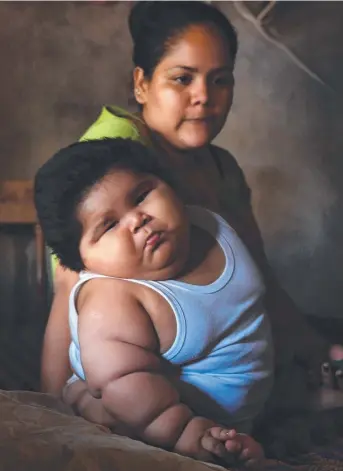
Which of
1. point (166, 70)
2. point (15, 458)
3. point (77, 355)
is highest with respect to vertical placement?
point (166, 70)

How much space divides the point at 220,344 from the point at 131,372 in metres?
0.13

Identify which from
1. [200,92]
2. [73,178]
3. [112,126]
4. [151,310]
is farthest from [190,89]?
[151,310]

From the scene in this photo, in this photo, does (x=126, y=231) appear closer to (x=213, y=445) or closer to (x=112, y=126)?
(x=112, y=126)

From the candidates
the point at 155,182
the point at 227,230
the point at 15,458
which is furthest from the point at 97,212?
the point at 15,458

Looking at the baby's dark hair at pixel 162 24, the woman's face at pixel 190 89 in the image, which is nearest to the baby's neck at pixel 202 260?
the woman's face at pixel 190 89

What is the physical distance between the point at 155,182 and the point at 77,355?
258mm

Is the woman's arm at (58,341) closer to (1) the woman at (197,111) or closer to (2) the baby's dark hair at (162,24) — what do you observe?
(1) the woman at (197,111)

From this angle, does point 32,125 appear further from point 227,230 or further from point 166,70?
point 227,230

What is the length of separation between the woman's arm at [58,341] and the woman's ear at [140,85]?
274mm

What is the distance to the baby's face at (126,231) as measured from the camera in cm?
101

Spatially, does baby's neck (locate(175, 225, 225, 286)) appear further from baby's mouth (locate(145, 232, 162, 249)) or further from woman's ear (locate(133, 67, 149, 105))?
woman's ear (locate(133, 67, 149, 105))

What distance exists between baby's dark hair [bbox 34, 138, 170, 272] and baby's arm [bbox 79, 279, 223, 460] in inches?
2.7

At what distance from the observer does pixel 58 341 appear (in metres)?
1.05

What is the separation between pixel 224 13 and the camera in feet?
3.71
